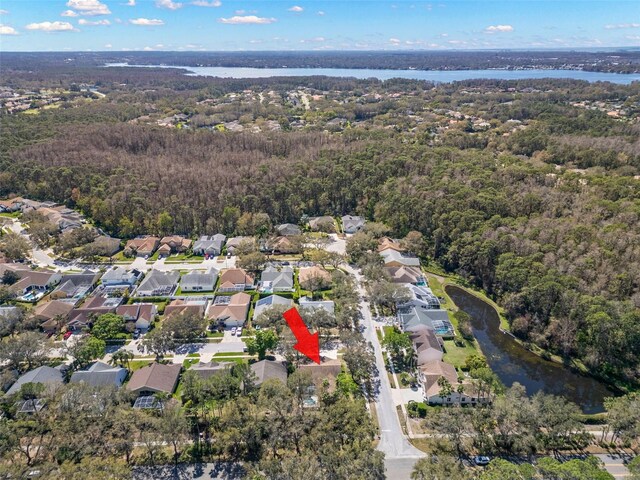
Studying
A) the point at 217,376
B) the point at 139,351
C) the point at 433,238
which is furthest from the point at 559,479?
the point at 433,238

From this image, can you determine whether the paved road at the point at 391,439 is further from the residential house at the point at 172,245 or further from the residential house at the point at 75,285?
the residential house at the point at 75,285

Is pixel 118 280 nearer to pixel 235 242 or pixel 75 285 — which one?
pixel 75 285

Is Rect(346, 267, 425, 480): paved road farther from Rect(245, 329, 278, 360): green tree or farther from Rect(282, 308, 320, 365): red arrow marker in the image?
Rect(245, 329, 278, 360): green tree

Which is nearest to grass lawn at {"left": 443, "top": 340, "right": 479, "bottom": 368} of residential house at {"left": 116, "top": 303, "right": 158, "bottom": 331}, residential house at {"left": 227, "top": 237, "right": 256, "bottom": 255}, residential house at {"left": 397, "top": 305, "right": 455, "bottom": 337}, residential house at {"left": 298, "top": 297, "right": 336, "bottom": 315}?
residential house at {"left": 397, "top": 305, "right": 455, "bottom": 337}

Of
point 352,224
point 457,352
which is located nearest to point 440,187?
point 352,224

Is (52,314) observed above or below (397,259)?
above

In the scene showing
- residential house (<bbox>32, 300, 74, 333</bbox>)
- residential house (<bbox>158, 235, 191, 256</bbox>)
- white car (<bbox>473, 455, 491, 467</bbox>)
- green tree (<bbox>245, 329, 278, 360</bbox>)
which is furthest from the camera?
residential house (<bbox>158, 235, 191, 256</bbox>)

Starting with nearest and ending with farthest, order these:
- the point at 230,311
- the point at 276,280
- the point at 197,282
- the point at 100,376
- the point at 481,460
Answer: the point at 481,460, the point at 100,376, the point at 230,311, the point at 197,282, the point at 276,280
